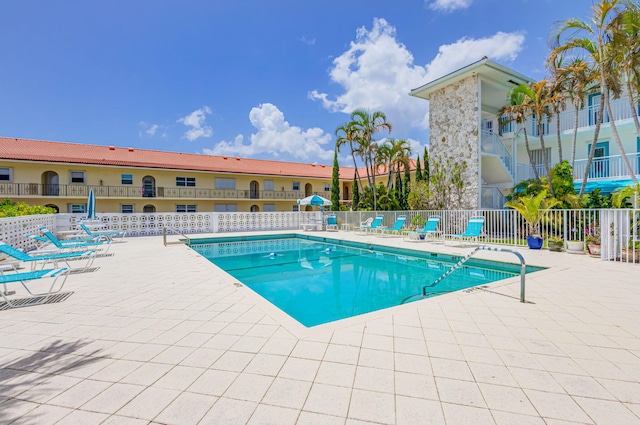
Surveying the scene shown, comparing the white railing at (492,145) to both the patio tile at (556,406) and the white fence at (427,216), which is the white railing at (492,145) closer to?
the white fence at (427,216)

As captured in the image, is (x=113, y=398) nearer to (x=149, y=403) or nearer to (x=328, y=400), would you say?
(x=149, y=403)

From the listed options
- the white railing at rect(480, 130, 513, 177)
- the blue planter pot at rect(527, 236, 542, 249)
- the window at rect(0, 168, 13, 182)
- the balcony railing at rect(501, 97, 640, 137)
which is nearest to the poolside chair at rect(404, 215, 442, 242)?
the blue planter pot at rect(527, 236, 542, 249)

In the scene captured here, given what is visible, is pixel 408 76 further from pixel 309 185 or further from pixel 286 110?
pixel 309 185

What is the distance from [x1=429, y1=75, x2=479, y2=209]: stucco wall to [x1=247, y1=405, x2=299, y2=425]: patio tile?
15.4 metres

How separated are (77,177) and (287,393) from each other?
28856mm

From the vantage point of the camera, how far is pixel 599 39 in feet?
31.8

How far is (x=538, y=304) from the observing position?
4.42 m

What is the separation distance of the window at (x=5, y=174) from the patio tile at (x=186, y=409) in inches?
1154

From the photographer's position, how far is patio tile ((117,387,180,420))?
2.07 m

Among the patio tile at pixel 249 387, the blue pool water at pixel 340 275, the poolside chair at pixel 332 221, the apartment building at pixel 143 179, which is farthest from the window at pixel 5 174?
the patio tile at pixel 249 387

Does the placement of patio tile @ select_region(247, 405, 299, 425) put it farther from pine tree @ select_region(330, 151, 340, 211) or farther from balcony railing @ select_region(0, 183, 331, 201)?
balcony railing @ select_region(0, 183, 331, 201)

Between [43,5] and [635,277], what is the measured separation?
1891cm

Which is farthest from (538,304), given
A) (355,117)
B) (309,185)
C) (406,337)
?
(309,185)

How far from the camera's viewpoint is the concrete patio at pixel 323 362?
6.82 ft
